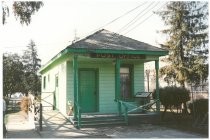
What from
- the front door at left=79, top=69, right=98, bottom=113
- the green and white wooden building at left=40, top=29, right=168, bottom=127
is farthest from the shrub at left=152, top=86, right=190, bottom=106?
the front door at left=79, top=69, right=98, bottom=113

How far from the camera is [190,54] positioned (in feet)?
75.0

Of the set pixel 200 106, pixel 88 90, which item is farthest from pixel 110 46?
pixel 200 106

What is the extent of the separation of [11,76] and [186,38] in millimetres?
24636

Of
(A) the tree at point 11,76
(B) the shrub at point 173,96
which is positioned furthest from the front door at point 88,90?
(A) the tree at point 11,76

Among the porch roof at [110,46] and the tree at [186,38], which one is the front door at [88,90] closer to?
the porch roof at [110,46]

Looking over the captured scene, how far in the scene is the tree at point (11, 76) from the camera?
1542 inches

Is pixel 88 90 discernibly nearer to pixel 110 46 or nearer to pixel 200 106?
pixel 110 46

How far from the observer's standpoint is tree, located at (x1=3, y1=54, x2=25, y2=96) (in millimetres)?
39156

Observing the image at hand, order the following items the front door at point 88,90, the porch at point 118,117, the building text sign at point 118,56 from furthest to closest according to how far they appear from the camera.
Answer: the front door at point 88,90, the building text sign at point 118,56, the porch at point 118,117

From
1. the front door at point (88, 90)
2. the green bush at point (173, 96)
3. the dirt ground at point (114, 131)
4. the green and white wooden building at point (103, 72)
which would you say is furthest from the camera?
the green bush at point (173, 96)

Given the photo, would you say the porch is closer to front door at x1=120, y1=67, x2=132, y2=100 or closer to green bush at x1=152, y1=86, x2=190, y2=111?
front door at x1=120, y1=67, x2=132, y2=100

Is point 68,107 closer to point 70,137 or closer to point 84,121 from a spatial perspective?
point 84,121

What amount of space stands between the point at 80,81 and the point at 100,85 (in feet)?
3.35

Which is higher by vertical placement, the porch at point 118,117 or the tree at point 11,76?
the tree at point 11,76
